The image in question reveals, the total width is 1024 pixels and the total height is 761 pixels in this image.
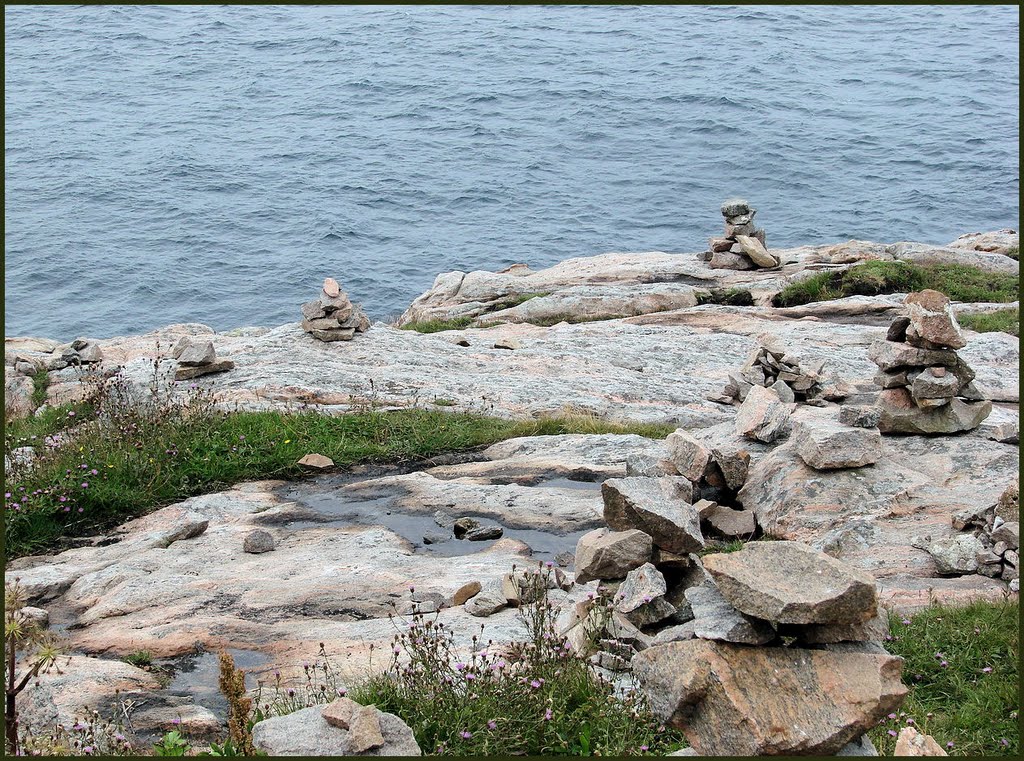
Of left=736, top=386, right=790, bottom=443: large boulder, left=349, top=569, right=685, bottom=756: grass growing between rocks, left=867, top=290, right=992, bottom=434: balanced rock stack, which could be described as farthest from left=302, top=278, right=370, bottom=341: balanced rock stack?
left=349, top=569, right=685, bottom=756: grass growing between rocks

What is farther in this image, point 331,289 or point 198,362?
point 331,289

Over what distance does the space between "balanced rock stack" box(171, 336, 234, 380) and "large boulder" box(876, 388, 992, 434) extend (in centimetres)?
1153

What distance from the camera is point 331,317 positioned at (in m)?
20.3

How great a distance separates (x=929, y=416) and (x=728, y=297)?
12.4 m

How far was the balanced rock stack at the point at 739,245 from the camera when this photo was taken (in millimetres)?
27750

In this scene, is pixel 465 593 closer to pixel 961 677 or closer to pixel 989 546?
pixel 961 677

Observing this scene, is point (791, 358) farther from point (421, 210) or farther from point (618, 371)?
point (421, 210)

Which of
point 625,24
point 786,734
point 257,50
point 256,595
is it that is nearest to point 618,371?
point 256,595

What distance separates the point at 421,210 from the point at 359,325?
33489 millimetres

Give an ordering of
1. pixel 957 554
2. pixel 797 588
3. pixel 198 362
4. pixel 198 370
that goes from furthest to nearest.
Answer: pixel 198 370 → pixel 198 362 → pixel 957 554 → pixel 797 588

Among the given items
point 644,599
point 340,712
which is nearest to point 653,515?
point 644,599

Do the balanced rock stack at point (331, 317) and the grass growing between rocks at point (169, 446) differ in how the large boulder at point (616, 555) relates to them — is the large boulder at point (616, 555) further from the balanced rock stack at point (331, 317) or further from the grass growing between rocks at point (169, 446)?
the balanced rock stack at point (331, 317)

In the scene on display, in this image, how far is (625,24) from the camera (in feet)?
288

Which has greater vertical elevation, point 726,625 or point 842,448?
point 726,625
